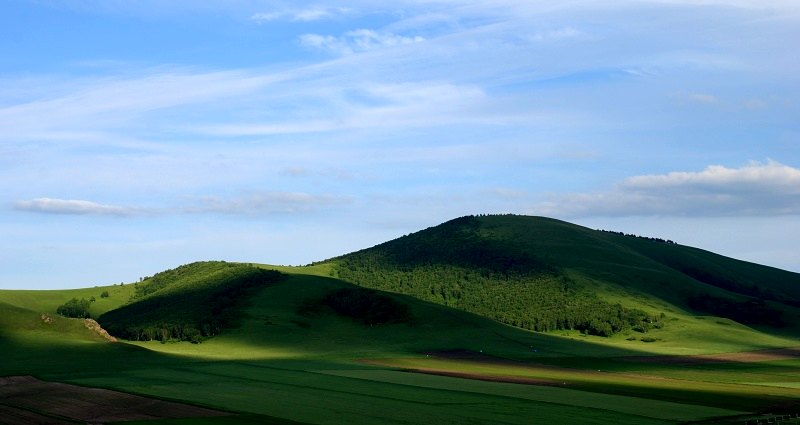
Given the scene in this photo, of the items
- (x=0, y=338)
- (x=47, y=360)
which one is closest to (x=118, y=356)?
(x=47, y=360)

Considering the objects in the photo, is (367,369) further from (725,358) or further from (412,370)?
(725,358)

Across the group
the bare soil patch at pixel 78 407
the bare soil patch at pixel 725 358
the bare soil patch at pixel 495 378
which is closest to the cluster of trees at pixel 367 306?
the bare soil patch at pixel 725 358

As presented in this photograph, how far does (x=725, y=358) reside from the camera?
152375 mm

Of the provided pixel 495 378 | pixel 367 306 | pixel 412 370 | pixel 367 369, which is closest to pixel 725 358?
pixel 495 378

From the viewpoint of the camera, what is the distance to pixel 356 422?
6994cm

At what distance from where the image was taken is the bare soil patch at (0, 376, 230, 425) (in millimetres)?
71938

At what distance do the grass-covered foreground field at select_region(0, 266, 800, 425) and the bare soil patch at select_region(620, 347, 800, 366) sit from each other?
1.17ft

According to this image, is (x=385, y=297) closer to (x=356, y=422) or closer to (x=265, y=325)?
(x=265, y=325)

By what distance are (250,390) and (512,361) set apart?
183 feet

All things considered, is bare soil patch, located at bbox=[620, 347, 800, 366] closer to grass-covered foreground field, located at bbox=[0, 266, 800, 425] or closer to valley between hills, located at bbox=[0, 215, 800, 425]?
grass-covered foreground field, located at bbox=[0, 266, 800, 425]

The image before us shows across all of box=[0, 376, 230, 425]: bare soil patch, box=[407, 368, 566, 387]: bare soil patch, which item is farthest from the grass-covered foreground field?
box=[0, 376, 230, 425]: bare soil patch

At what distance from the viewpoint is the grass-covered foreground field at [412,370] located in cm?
7825

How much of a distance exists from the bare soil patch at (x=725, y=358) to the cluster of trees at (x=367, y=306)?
46.2 meters

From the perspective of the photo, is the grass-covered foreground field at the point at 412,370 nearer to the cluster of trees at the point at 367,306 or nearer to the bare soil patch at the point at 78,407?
the bare soil patch at the point at 78,407
